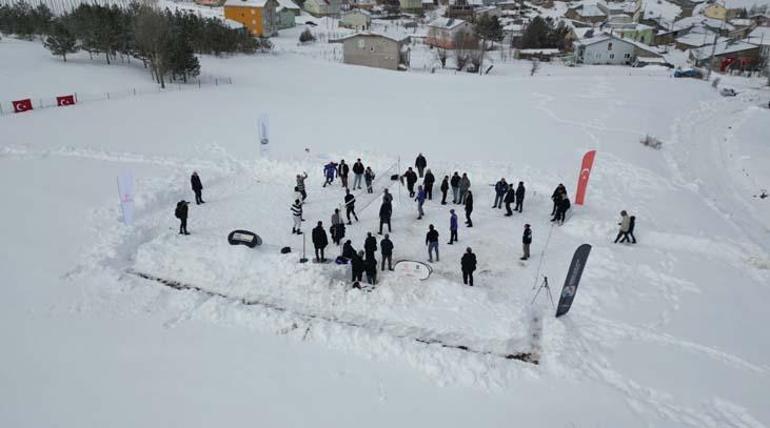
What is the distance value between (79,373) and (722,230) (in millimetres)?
18019

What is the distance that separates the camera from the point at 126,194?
45.6ft

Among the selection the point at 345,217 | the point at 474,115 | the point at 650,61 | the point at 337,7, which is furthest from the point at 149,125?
the point at 337,7

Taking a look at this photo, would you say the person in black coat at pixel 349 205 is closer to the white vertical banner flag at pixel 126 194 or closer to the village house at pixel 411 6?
the white vertical banner flag at pixel 126 194

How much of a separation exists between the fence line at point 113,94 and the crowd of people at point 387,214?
16644 mm

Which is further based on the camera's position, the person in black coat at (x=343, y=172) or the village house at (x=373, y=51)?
the village house at (x=373, y=51)

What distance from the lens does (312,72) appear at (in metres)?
43.1

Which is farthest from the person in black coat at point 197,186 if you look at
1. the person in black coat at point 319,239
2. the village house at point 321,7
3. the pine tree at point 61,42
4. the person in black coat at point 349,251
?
the village house at point 321,7

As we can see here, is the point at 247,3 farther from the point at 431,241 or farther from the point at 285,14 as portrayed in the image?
the point at 431,241

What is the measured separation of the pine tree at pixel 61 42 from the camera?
123ft

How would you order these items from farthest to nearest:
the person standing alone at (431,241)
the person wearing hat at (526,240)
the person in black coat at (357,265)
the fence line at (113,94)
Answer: the fence line at (113,94)
the person wearing hat at (526,240)
the person standing alone at (431,241)
the person in black coat at (357,265)

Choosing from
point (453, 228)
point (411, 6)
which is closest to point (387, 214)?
point (453, 228)

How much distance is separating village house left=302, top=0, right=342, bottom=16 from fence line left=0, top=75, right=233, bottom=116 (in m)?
69.4

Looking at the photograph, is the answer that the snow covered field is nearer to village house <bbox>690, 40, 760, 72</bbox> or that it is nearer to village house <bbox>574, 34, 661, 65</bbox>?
village house <bbox>574, 34, 661, 65</bbox>

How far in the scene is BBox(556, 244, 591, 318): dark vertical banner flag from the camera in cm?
1028
